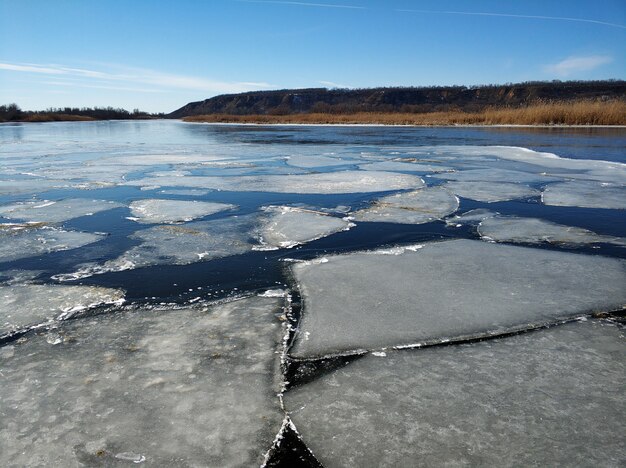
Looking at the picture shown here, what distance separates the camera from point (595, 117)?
712 inches

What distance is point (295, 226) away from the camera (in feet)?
12.6

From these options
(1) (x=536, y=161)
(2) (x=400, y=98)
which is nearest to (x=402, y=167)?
(1) (x=536, y=161)

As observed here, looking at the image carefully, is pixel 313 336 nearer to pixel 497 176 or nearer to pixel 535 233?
pixel 535 233

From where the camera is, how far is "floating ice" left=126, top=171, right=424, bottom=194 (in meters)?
5.71

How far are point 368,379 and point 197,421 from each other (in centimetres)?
65

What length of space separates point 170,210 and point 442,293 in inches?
120

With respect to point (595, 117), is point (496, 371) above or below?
below

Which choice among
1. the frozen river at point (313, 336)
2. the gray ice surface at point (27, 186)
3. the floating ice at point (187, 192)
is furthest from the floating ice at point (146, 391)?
the gray ice surface at point (27, 186)

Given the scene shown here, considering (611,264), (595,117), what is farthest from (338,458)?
(595,117)

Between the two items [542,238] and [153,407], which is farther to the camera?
[542,238]

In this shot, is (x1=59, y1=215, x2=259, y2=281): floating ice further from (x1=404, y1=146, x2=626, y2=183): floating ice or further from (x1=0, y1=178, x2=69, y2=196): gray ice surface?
(x1=404, y1=146, x2=626, y2=183): floating ice

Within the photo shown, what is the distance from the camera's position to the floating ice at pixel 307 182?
571 centimetres

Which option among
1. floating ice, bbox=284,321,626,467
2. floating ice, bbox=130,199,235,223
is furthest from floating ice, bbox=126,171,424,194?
floating ice, bbox=284,321,626,467

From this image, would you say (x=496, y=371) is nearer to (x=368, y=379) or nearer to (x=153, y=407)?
(x=368, y=379)
